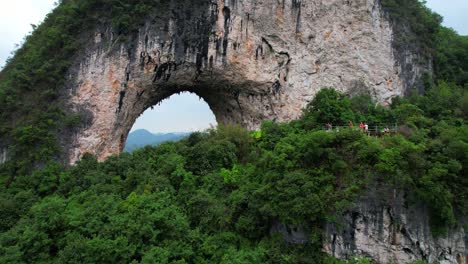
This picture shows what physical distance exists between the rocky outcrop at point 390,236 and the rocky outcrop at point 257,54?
26.1 ft

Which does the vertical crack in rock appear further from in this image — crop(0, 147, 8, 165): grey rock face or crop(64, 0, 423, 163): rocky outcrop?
crop(0, 147, 8, 165): grey rock face

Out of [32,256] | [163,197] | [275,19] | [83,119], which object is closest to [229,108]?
[275,19]

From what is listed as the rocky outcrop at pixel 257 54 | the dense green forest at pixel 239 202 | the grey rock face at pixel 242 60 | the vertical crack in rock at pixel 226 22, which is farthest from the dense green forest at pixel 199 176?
the vertical crack in rock at pixel 226 22

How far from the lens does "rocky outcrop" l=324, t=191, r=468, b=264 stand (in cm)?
1012

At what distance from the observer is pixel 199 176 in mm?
13289

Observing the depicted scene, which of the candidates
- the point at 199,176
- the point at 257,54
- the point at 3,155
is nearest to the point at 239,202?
the point at 199,176

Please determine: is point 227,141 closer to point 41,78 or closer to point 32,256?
point 32,256

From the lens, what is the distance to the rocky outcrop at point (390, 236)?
10117 millimetres

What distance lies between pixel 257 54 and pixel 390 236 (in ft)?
34.0

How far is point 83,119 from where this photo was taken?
620 inches

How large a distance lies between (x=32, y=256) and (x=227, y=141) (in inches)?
289

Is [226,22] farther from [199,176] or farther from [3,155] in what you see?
[3,155]

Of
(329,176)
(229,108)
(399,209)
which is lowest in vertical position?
(399,209)

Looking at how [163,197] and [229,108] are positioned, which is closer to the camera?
[163,197]
